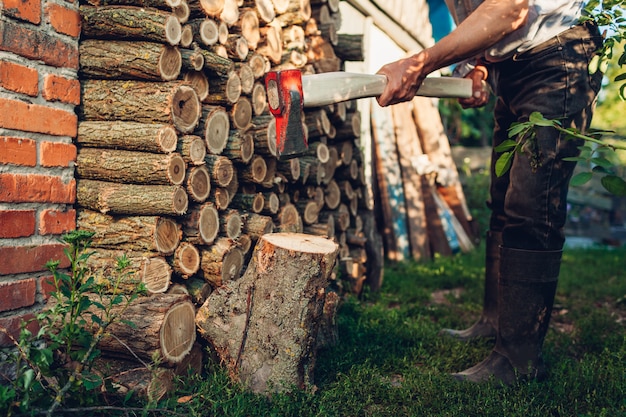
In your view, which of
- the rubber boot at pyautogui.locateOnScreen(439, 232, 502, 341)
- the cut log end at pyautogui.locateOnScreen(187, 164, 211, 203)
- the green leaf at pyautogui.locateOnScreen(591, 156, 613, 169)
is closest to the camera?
the green leaf at pyautogui.locateOnScreen(591, 156, 613, 169)

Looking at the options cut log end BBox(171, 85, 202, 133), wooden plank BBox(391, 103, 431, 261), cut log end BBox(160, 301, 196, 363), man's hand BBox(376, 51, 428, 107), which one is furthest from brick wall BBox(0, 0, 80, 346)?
wooden plank BBox(391, 103, 431, 261)

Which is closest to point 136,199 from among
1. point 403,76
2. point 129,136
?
point 129,136

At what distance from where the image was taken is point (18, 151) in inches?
92.0

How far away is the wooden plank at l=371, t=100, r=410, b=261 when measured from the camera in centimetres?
562

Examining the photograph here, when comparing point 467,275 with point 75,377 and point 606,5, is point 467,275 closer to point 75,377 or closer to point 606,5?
point 606,5

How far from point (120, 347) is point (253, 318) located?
556 millimetres

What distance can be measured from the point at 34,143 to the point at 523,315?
2.26 m

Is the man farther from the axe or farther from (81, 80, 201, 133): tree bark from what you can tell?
(81, 80, 201, 133): tree bark

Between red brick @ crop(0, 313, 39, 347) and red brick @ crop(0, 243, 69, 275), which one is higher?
red brick @ crop(0, 243, 69, 275)

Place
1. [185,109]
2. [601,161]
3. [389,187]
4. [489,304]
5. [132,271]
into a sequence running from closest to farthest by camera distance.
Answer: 1. [601,161]
2. [132,271]
3. [185,109]
4. [489,304]
5. [389,187]

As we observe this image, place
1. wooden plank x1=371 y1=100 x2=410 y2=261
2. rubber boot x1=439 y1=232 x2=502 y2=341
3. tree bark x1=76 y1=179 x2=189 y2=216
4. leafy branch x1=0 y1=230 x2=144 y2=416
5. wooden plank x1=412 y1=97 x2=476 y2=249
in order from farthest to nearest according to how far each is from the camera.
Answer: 1. wooden plank x1=412 y1=97 x2=476 y2=249
2. wooden plank x1=371 y1=100 x2=410 y2=261
3. rubber boot x1=439 y1=232 x2=502 y2=341
4. tree bark x1=76 y1=179 x2=189 y2=216
5. leafy branch x1=0 y1=230 x2=144 y2=416

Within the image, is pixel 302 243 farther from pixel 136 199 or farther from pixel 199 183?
pixel 136 199

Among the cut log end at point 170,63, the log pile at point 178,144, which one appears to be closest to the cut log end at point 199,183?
the log pile at point 178,144

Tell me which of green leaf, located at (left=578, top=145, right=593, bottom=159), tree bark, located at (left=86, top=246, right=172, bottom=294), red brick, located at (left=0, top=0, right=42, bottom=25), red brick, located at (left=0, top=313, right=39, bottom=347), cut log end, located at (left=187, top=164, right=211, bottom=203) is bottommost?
red brick, located at (left=0, top=313, right=39, bottom=347)
